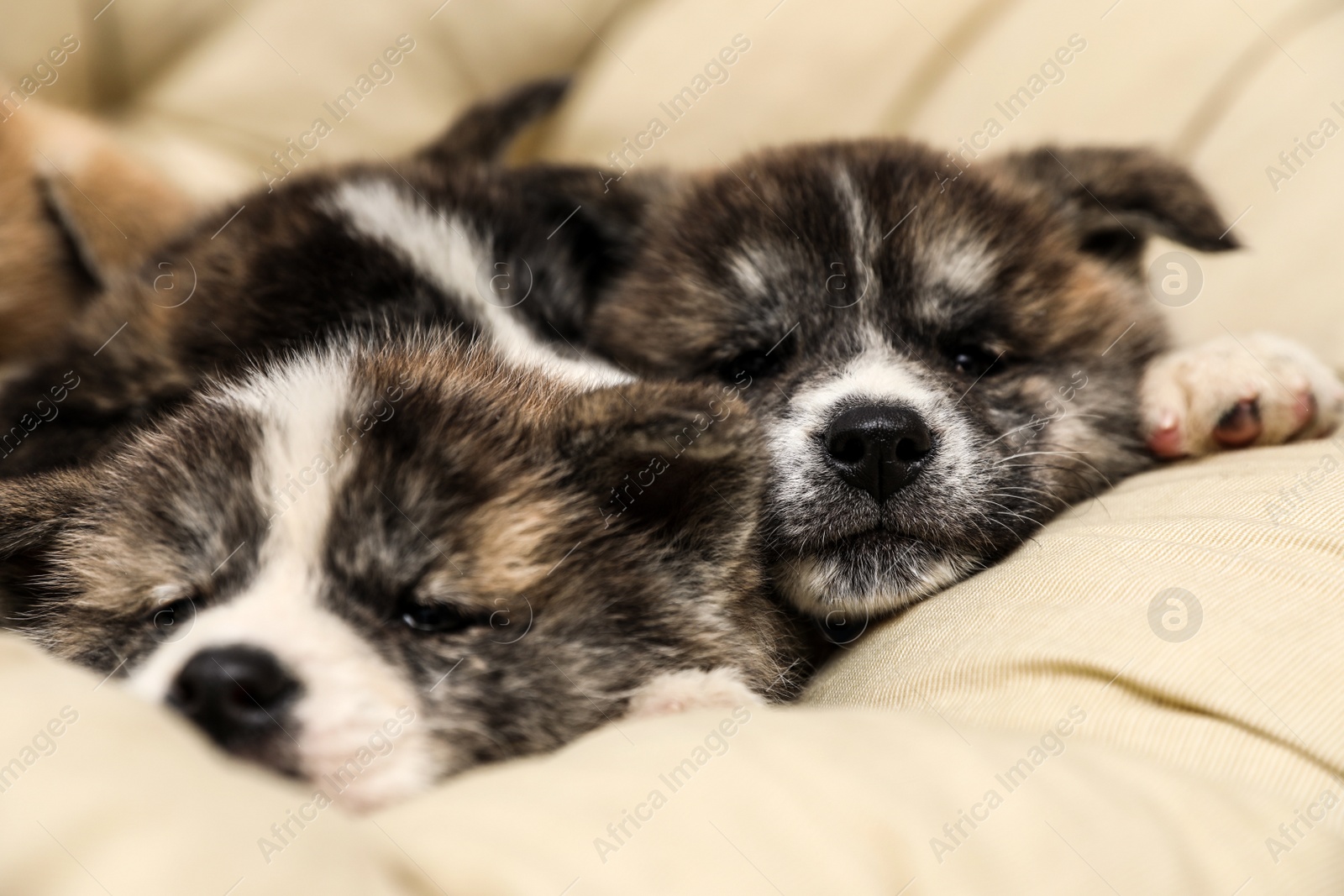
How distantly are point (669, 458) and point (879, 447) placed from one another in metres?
0.38

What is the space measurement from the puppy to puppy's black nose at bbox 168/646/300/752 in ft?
4.48

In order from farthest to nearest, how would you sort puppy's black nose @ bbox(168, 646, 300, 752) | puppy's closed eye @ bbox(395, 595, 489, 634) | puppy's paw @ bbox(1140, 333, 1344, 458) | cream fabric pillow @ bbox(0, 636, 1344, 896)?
puppy's paw @ bbox(1140, 333, 1344, 458) < puppy's closed eye @ bbox(395, 595, 489, 634) < puppy's black nose @ bbox(168, 646, 300, 752) < cream fabric pillow @ bbox(0, 636, 1344, 896)

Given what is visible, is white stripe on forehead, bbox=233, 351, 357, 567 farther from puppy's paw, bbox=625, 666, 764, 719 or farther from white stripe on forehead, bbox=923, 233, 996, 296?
white stripe on forehead, bbox=923, 233, 996, 296

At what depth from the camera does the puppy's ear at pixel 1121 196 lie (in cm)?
198

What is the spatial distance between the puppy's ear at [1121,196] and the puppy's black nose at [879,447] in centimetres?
74

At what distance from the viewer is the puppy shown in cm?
234

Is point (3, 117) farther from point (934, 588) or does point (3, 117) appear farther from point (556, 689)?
point (934, 588)

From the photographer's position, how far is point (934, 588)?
159 centimetres

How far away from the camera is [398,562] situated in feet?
4.01

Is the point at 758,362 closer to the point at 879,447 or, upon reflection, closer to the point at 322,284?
the point at 879,447

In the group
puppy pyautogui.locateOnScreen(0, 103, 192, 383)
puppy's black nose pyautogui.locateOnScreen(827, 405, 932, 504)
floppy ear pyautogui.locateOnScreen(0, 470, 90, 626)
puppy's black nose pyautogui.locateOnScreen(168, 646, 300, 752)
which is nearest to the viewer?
puppy's black nose pyautogui.locateOnScreen(168, 646, 300, 752)

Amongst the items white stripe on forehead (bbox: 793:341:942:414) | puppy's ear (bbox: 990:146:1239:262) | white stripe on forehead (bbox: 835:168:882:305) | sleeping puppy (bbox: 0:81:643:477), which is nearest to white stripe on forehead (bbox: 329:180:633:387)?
sleeping puppy (bbox: 0:81:643:477)

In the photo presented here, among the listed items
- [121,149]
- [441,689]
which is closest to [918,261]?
[441,689]

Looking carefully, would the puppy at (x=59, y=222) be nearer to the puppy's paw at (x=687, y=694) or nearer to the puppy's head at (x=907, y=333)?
the puppy's head at (x=907, y=333)
